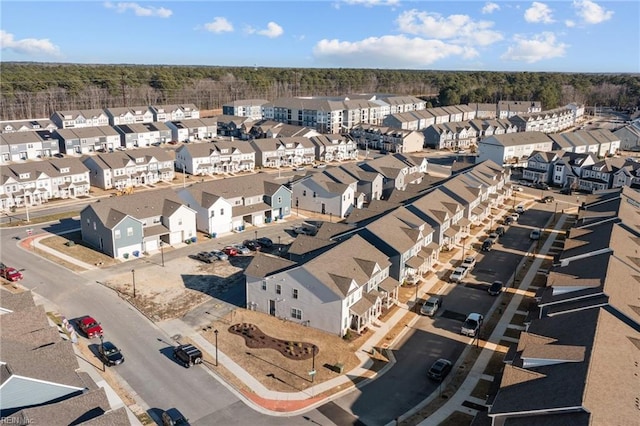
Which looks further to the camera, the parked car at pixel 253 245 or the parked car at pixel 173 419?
the parked car at pixel 253 245

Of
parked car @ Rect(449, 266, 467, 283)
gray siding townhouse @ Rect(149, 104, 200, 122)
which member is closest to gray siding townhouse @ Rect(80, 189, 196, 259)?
parked car @ Rect(449, 266, 467, 283)

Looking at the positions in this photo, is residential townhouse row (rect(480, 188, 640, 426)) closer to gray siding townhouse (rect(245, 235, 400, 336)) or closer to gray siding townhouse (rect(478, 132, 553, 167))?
gray siding townhouse (rect(245, 235, 400, 336))

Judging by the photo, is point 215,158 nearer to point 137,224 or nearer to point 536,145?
point 137,224

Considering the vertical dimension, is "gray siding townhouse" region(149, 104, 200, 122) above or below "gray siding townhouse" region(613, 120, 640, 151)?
above

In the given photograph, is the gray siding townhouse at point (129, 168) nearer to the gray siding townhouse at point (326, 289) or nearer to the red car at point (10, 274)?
the red car at point (10, 274)

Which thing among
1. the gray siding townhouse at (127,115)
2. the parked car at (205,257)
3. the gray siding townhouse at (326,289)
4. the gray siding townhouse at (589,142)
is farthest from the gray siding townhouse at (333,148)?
the gray siding townhouse at (326,289)

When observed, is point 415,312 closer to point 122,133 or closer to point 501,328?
point 501,328

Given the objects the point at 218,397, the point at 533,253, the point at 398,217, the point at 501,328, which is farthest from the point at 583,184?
the point at 218,397

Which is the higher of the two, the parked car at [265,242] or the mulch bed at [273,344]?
the parked car at [265,242]
